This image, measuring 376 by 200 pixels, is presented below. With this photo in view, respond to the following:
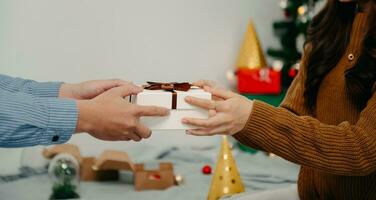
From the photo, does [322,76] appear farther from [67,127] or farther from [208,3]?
[208,3]

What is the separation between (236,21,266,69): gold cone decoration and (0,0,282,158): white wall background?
6.5 inches

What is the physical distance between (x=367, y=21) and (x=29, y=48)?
1.94m

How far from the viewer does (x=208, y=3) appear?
3.13 metres

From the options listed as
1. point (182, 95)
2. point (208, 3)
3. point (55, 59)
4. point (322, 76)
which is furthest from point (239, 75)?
point (182, 95)

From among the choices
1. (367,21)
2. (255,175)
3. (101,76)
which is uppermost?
(367,21)

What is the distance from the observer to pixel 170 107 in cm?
113

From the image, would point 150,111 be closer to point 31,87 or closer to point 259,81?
point 31,87

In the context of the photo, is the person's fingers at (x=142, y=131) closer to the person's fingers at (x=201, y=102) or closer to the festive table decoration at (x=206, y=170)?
the person's fingers at (x=201, y=102)

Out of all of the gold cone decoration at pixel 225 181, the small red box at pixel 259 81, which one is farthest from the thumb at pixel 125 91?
the small red box at pixel 259 81

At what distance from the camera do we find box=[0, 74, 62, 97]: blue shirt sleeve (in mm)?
1505

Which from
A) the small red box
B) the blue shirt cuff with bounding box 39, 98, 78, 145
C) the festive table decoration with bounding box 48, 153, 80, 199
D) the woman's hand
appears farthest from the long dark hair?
the small red box

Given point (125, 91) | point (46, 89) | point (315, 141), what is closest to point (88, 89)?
point (46, 89)

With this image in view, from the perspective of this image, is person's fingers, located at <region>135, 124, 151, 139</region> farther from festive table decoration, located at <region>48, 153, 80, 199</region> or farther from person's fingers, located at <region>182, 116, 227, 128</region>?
festive table decoration, located at <region>48, 153, 80, 199</region>

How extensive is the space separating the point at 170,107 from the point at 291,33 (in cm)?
228
